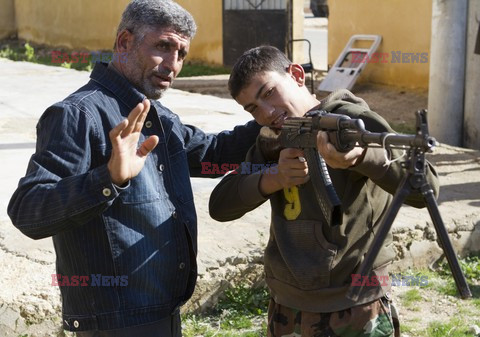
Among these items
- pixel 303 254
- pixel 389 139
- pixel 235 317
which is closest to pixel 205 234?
pixel 235 317

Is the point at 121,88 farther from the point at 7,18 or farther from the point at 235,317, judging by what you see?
the point at 7,18

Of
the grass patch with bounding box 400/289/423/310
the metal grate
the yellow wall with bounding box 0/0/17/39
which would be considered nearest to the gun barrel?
the grass patch with bounding box 400/289/423/310

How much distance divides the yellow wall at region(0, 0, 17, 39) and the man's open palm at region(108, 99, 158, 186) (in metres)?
22.5

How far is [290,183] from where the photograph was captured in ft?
8.16

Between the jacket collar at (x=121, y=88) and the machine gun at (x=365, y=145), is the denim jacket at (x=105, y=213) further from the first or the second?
the machine gun at (x=365, y=145)

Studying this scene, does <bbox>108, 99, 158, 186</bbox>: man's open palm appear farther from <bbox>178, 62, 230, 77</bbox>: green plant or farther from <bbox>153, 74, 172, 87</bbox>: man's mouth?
<bbox>178, 62, 230, 77</bbox>: green plant

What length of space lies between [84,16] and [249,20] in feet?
18.5

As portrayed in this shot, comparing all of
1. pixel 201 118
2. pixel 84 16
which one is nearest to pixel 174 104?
pixel 201 118

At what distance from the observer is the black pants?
7.91 feet

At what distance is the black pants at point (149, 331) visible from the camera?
2410mm

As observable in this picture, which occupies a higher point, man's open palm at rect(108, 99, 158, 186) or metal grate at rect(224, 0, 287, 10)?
man's open palm at rect(108, 99, 158, 186)

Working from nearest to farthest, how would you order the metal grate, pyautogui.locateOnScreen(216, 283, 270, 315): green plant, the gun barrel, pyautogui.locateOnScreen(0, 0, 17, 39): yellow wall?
the gun barrel, pyautogui.locateOnScreen(216, 283, 270, 315): green plant, the metal grate, pyautogui.locateOnScreen(0, 0, 17, 39): yellow wall

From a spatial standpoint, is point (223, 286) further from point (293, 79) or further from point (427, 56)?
point (427, 56)

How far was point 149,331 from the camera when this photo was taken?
245 centimetres
